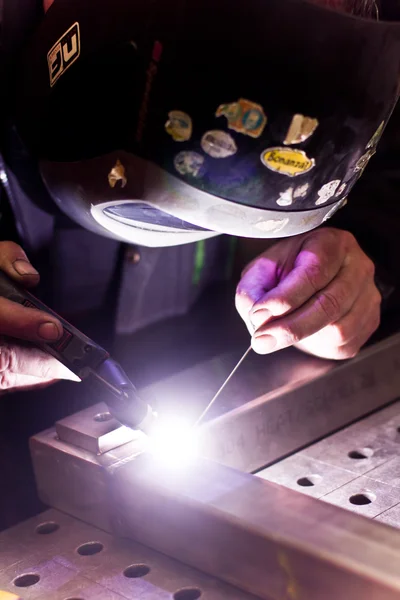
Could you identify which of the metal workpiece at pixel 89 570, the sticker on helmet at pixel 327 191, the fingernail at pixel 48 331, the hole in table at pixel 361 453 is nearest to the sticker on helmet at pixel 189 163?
the sticker on helmet at pixel 327 191

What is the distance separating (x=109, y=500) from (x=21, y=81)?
55 cm

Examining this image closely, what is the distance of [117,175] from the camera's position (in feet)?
2.46

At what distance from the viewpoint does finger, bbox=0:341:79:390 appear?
39.9 inches

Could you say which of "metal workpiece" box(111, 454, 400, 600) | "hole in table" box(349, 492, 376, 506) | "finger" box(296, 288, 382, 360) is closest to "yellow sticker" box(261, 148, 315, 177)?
"metal workpiece" box(111, 454, 400, 600)

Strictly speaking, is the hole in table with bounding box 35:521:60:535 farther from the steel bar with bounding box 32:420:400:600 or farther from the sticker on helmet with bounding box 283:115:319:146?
the sticker on helmet with bounding box 283:115:319:146

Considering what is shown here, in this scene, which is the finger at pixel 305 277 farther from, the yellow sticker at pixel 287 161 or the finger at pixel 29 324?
the yellow sticker at pixel 287 161

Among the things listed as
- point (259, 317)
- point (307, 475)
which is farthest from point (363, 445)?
point (259, 317)

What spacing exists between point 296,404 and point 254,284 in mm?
240

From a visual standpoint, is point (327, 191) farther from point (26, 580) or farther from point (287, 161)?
point (26, 580)

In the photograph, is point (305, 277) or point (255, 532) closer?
point (255, 532)

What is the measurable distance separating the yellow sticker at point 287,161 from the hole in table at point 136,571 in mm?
479

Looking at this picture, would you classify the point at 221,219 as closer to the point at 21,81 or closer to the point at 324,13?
the point at 324,13

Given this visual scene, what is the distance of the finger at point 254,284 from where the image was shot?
1.23 m

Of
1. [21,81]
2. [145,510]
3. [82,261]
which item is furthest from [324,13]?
[82,261]
